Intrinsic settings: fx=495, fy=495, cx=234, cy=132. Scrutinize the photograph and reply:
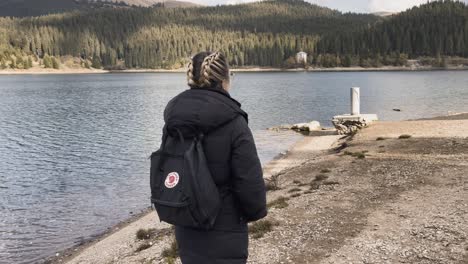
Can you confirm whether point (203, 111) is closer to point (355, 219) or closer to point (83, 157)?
point (355, 219)

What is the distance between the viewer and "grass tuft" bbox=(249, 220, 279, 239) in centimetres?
1110

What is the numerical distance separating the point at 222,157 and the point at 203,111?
0.44 metres

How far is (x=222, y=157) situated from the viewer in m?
4.41

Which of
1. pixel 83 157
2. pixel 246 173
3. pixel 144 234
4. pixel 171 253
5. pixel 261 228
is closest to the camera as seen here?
pixel 246 173

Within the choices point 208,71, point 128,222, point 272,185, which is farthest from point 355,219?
point 128,222

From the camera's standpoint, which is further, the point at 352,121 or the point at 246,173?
the point at 352,121

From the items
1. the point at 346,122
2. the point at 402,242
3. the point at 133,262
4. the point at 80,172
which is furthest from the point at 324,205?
the point at 346,122

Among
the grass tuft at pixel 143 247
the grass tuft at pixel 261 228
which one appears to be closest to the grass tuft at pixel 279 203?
the grass tuft at pixel 261 228

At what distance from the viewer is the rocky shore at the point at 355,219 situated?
382 inches

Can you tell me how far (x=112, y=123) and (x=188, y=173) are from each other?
5080cm

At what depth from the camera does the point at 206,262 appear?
4582 mm

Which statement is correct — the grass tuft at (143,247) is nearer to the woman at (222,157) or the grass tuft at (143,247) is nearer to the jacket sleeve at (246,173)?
the woman at (222,157)

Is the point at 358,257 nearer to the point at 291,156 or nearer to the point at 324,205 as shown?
the point at 324,205

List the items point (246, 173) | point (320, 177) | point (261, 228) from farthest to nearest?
point (320, 177), point (261, 228), point (246, 173)
